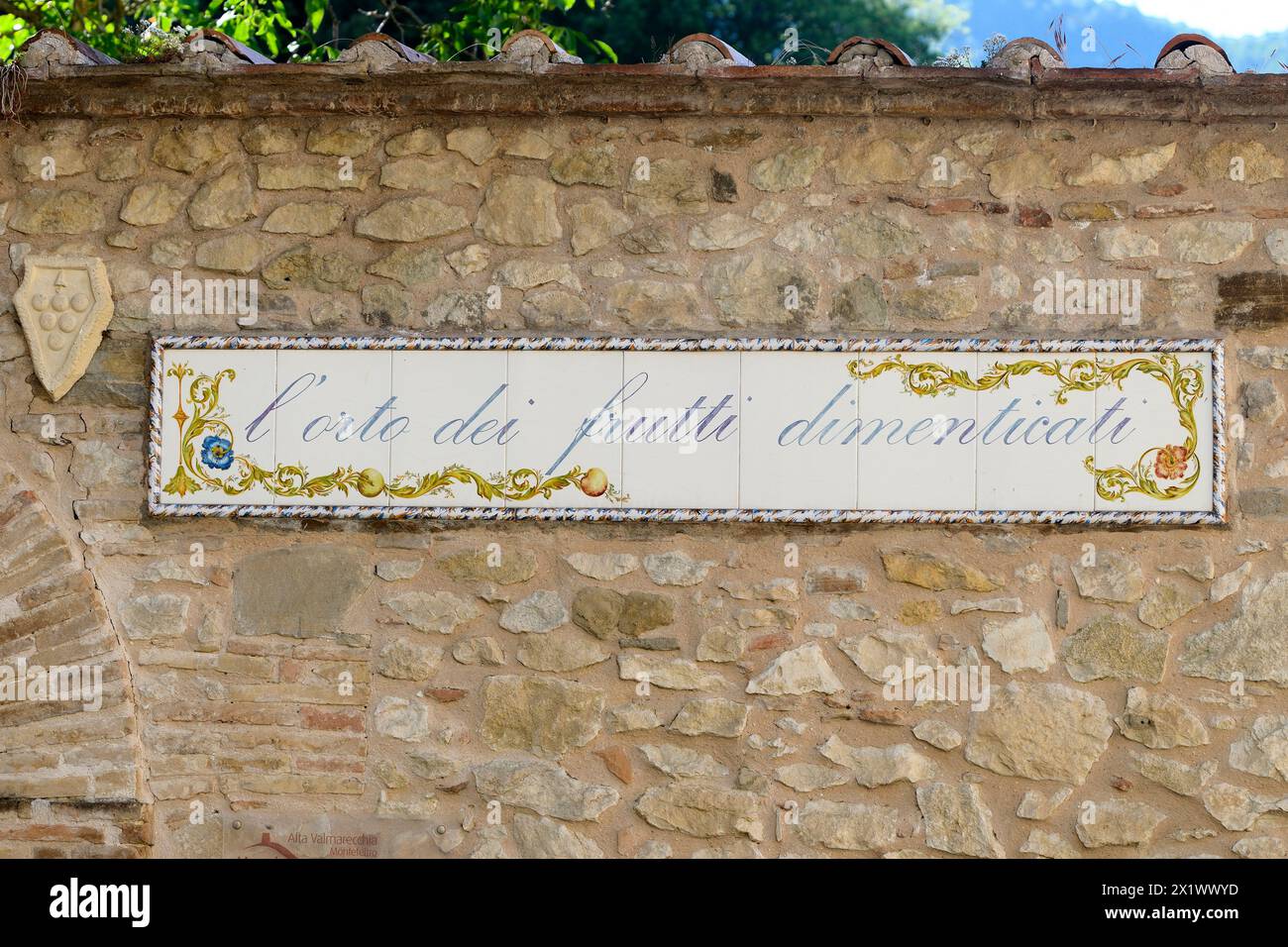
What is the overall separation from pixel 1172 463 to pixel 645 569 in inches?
62.6

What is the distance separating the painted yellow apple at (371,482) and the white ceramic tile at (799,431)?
1082 mm

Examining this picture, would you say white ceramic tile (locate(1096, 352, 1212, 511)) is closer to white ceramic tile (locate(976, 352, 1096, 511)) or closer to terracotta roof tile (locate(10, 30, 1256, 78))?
white ceramic tile (locate(976, 352, 1096, 511))

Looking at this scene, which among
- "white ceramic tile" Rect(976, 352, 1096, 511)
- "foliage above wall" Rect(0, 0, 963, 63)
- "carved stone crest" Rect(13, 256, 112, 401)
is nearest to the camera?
"white ceramic tile" Rect(976, 352, 1096, 511)

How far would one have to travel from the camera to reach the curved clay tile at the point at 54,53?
12.7 feet

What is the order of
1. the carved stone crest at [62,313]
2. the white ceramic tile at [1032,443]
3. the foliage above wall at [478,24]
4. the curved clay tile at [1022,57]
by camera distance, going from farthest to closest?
the foliage above wall at [478,24]
the carved stone crest at [62,313]
the white ceramic tile at [1032,443]
the curved clay tile at [1022,57]

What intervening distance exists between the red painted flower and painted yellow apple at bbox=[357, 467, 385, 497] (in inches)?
90.7

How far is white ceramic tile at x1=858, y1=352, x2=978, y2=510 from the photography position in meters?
3.84

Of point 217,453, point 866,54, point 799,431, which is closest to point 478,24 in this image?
point 866,54

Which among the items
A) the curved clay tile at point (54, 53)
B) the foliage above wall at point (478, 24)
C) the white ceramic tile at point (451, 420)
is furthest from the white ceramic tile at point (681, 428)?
the curved clay tile at point (54, 53)

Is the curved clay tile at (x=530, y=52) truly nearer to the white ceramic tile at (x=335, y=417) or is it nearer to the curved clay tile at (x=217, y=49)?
the curved clay tile at (x=217, y=49)

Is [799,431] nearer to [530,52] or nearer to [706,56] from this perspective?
[706,56]

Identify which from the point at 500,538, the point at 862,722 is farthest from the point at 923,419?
the point at 500,538

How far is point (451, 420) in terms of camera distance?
12.8 ft

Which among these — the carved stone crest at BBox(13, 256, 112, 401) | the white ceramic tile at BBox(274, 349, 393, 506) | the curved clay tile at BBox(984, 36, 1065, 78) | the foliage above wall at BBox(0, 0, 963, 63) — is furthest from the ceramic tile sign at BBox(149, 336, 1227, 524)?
the foliage above wall at BBox(0, 0, 963, 63)
